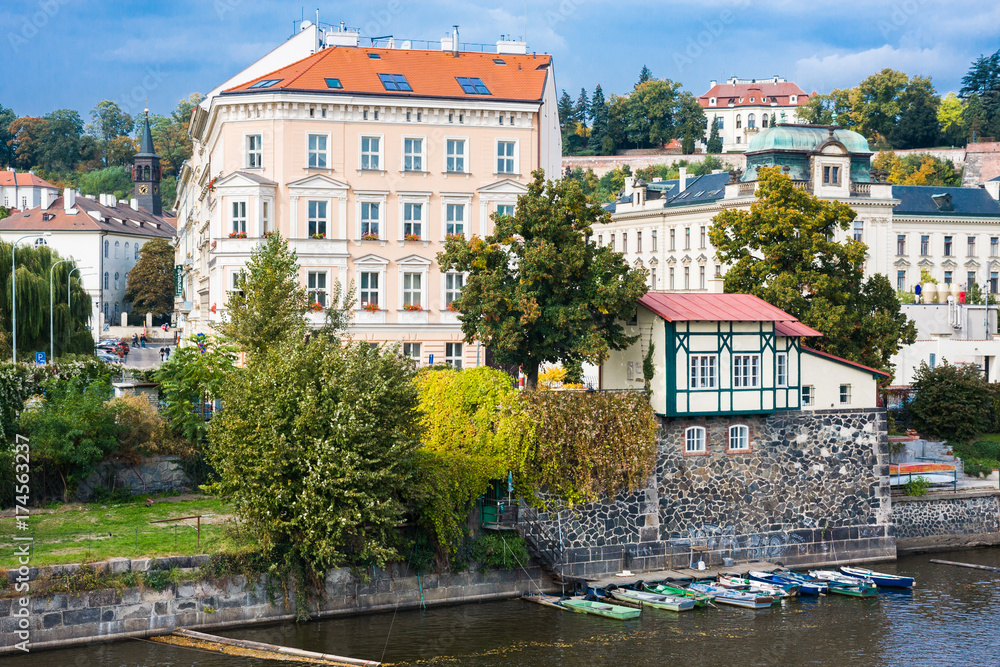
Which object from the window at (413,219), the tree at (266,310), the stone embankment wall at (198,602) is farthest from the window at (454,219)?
the stone embankment wall at (198,602)

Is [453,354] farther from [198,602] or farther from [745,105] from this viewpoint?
[745,105]

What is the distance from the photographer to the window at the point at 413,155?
5216 centimetres

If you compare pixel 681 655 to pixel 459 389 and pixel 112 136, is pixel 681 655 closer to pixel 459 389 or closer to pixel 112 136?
pixel 459 389

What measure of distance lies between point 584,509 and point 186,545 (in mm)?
12319

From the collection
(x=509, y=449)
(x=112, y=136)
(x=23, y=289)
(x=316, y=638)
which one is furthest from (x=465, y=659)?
(x=112, y=136)

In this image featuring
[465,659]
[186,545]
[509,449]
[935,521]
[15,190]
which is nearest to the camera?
[465,659]

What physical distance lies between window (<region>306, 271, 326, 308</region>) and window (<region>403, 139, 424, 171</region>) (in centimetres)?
628

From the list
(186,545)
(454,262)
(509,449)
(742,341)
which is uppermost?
(454,262)

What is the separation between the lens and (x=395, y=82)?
52656mm

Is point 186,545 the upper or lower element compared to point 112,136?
lower

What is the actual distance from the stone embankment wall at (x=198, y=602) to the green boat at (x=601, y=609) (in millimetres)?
2227

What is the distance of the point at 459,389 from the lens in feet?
119

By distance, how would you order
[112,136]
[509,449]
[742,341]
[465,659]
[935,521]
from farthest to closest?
[112,136]
[935,521]
[742,341]
[509,449]
[465,659]

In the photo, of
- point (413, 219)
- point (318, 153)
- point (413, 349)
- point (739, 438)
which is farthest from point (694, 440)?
point (318, 153)
